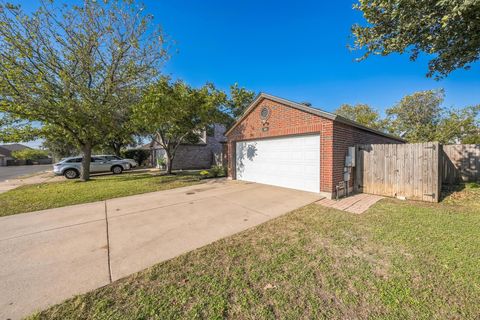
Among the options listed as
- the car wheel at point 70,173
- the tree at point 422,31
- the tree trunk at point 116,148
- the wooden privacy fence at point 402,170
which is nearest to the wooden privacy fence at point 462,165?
the wooden privacy fence at point 402,170

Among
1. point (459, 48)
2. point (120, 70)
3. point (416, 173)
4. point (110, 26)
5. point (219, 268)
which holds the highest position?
point (110, 26)

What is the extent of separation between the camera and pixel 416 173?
592 centimetres

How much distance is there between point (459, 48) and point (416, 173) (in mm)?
3600

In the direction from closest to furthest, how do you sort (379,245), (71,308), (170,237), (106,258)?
(71,308) → (106,258) → (379,245) → (170,237)

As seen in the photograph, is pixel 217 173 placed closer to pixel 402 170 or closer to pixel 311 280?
pixel 402 170

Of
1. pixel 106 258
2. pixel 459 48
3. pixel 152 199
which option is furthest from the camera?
pixel 152 199

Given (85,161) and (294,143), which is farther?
(85,161)

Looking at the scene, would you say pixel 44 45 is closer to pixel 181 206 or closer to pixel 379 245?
pixel 181 206

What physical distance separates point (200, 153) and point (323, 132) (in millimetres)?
14711

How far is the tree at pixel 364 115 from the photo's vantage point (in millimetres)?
24516

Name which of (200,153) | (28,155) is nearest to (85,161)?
(200,153)

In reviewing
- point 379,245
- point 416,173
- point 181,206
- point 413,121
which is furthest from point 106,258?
point 413,121

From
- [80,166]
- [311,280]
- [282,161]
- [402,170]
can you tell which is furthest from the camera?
[80,166]

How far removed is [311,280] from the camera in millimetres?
2426
